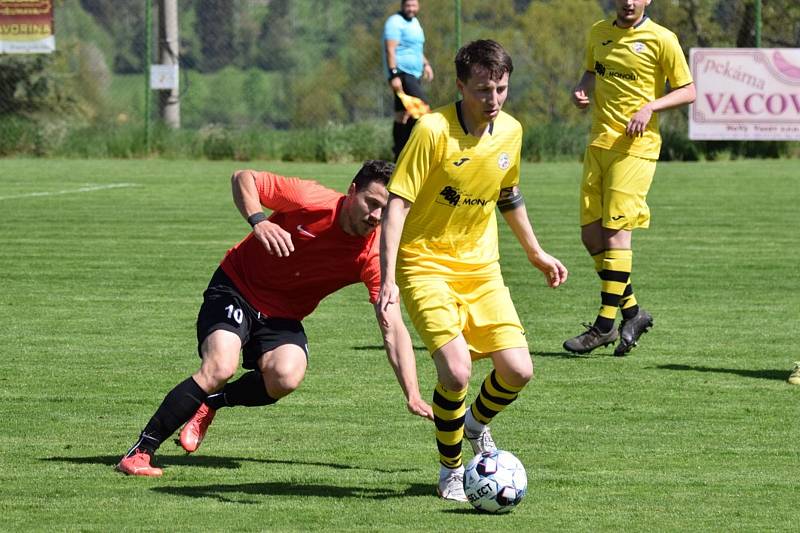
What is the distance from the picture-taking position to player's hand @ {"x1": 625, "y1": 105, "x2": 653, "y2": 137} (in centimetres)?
988

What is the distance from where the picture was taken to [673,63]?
33.7 ft

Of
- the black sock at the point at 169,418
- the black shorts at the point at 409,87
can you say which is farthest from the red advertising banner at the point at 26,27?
the black sock at the point at 169,418

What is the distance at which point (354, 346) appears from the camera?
10.2 m

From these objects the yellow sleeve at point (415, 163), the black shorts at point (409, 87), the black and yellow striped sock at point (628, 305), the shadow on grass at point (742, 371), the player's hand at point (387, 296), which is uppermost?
the yellow sleeve at point (415, 163)

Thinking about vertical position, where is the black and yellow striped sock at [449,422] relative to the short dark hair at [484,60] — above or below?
below

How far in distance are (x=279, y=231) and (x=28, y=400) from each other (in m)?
2.59

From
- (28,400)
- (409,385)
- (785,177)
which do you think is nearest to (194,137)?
(785,177)

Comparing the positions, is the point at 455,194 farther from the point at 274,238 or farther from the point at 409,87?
the point at 409,87

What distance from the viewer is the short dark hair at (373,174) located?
6.41 metres

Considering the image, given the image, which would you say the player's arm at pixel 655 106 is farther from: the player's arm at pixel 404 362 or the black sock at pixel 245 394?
the player's arm at pixel 404 362

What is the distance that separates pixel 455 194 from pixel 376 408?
2.09 metres

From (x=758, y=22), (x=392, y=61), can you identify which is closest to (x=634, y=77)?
(x=392, y=61)

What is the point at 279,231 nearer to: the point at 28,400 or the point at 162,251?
the point at 28,400

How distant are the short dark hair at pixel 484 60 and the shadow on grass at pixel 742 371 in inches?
141
